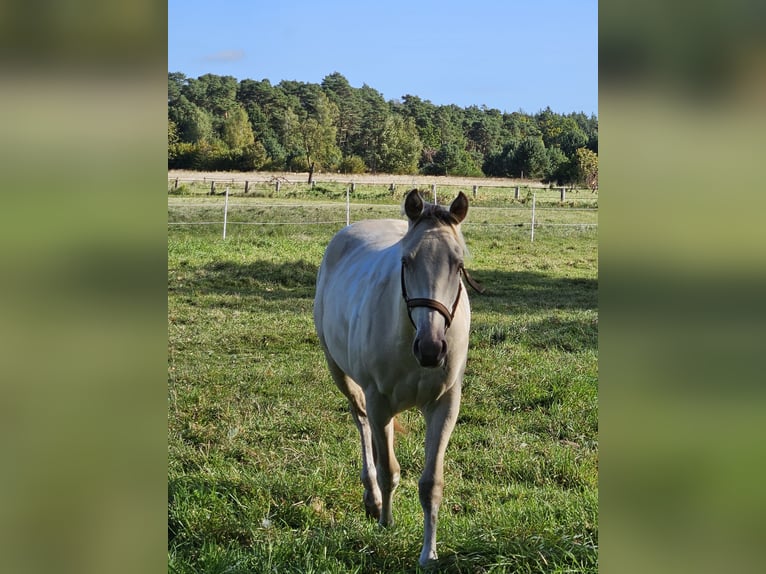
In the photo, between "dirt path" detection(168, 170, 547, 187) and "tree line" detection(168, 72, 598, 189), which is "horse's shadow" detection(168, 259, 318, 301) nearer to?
"dirt path" detection(168, 170, 547, 187)

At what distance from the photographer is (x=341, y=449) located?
195 inches

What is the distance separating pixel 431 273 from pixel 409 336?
19.3 inches

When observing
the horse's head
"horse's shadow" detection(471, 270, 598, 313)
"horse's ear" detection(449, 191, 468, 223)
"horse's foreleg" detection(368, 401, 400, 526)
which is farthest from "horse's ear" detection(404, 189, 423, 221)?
"horse's shadow" detection(471, 270, 598, 313)

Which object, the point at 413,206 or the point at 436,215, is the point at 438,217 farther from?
the point at 413,206

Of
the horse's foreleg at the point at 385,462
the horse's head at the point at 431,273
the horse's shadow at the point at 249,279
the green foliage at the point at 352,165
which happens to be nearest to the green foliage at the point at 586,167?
the green foliage at the point at 352,165

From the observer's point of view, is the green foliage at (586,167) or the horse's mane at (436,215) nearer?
the horse's mane at (436,215)

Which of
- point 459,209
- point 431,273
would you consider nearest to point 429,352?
point 431,273

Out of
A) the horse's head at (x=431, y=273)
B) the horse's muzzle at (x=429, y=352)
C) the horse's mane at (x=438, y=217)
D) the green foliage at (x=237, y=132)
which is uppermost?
the green foliage at (x=237, y=132)

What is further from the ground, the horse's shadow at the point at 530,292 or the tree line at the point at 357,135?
the tree line at the point at 357,135

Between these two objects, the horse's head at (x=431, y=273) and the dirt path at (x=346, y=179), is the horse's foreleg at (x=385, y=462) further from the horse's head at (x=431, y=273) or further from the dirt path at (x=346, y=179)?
the dirt path at (x=346, y=179)

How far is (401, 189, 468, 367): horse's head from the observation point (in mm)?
2916

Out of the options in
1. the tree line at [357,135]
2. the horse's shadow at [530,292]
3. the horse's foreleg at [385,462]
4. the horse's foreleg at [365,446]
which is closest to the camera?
the horse's foreleg at [385,462]

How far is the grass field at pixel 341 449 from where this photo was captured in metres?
3.25
